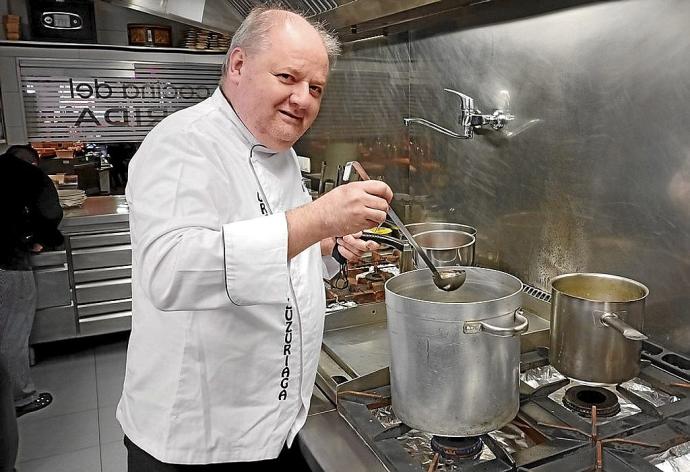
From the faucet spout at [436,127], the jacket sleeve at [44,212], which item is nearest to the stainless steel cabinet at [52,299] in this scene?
the jacket sleeve at [44,212]

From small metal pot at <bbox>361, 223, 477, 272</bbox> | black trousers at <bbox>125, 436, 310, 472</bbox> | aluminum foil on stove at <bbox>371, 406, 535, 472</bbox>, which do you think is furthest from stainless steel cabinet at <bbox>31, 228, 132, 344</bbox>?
aluminum foil on stove at <bbox>371, 406, 535, 472</bbox>

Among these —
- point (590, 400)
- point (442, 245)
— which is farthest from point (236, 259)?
point (442, 245)

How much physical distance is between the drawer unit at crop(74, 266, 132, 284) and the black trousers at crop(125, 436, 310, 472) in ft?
7.84

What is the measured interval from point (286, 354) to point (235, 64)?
55 centimetres

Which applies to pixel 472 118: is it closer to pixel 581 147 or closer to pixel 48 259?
pixel 581 147

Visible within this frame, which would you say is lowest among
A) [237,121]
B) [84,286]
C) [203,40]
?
[84,286]

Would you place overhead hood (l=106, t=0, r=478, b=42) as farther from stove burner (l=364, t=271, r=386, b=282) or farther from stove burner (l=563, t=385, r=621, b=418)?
stove burner (l=563, t=385, r=621, b=418)

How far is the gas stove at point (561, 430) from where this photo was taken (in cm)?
87

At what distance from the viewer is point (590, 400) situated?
1043mm

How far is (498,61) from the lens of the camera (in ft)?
5.25

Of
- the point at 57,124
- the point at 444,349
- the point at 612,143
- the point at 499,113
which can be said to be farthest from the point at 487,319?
the point at 57,124

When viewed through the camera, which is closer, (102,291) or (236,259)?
(236,259)

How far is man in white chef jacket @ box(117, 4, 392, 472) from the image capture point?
0.84 m

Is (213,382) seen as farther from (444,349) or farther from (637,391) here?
(637,391)
